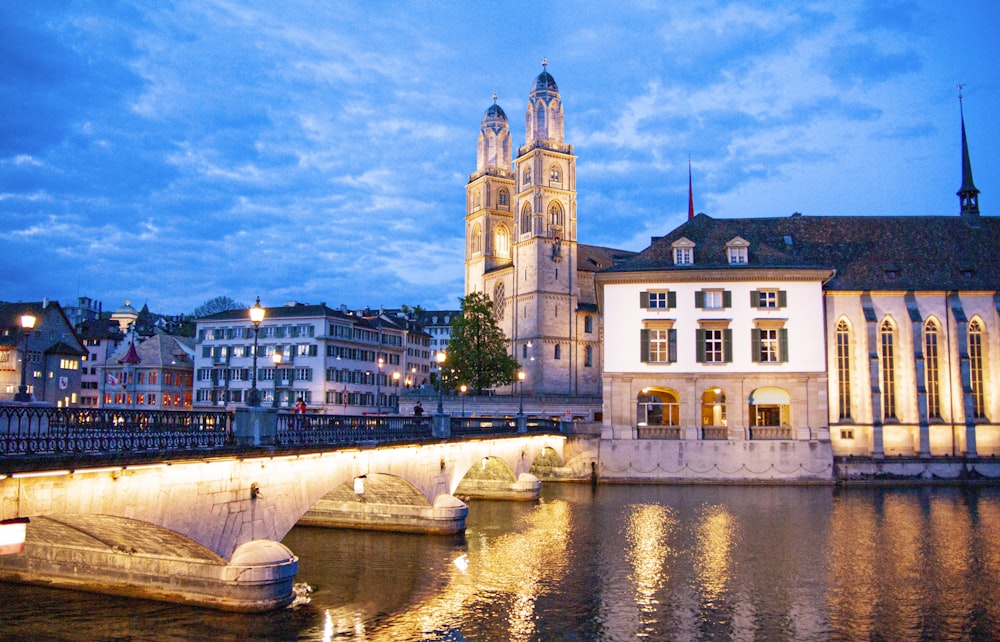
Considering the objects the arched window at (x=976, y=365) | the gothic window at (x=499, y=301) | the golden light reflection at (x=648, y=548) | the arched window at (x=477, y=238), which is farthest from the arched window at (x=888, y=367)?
the arched window at (x=477, y=238)

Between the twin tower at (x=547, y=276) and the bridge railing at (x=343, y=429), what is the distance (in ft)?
182

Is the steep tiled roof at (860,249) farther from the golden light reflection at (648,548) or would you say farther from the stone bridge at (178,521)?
the stone bridge at (178,521)

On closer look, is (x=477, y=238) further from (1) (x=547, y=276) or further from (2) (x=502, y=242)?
(1) (x=547, y=276)

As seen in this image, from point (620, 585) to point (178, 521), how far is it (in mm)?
12955

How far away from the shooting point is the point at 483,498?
1861 inches

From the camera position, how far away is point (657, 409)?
63312 millimetres

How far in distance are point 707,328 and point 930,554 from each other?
89.6ft

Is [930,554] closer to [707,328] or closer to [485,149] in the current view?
[707,328]

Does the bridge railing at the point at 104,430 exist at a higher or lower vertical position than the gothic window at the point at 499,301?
lower

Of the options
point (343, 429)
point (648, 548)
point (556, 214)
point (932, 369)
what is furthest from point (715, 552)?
point (556, 214)

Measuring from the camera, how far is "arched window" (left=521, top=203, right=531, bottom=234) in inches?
3661

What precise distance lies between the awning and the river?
16659 millimetres

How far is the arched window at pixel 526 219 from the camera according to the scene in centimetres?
9300

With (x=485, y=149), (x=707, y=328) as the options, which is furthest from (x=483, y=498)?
(x=485, y=149)
